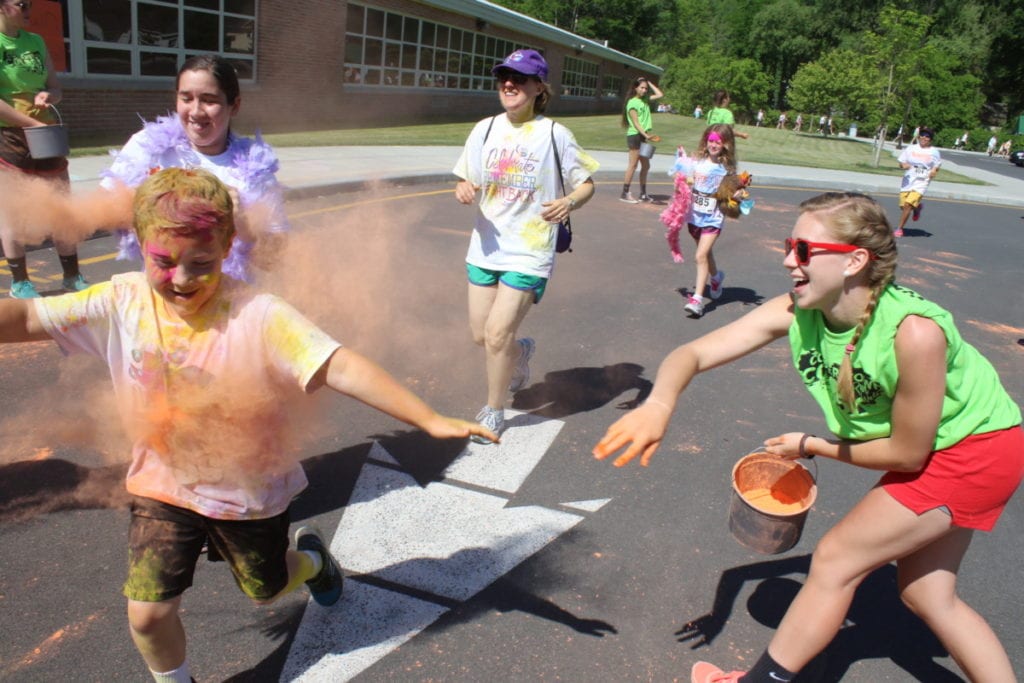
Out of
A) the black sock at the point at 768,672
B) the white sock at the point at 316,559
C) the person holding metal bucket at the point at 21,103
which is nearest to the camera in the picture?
the black sock at the point at 768,672

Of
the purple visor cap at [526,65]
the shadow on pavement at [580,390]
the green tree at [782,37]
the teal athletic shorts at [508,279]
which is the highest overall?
the green tree at [782,37]

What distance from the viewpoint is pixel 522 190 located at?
444cm

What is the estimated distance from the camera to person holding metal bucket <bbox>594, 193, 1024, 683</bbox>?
2295mm

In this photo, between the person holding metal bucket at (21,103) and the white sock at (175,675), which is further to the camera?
the person holding metal bucket at (21,103)

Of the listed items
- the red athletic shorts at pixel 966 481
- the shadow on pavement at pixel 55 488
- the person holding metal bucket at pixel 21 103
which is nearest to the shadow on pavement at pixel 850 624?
the red athletic shorts at pixel 966 481

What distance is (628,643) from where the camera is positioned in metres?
2.96

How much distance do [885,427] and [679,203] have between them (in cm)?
566

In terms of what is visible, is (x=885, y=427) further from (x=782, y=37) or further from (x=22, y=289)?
(x=782, y=37)

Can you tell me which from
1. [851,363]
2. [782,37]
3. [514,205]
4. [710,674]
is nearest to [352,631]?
[710,674]

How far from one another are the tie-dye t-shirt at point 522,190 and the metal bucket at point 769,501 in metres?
1.84

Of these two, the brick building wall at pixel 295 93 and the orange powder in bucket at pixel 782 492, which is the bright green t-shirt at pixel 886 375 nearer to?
the orange powder in bucket at pixel 782 492

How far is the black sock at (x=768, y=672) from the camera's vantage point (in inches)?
99.0

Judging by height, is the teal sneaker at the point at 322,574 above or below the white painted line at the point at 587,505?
above

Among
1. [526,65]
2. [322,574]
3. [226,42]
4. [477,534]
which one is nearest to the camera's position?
[322,574]
